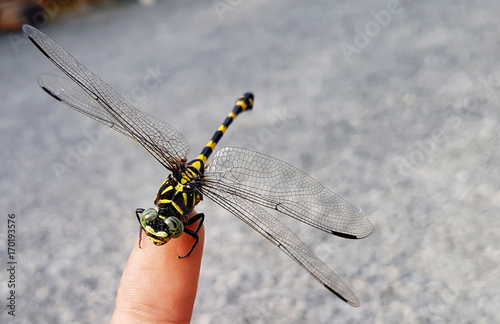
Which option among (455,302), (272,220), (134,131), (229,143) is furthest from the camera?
(229,143)

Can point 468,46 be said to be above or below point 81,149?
above

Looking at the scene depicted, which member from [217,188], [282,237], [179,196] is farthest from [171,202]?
[282,237]

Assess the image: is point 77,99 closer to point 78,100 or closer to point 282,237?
point 78,100

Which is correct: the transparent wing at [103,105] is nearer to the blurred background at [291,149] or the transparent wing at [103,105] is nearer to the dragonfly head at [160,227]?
the dragonfly head at [160,227]

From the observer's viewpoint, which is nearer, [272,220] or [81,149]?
[272,220]

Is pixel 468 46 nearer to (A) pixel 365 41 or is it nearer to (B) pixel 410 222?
(A) pixel 365 41

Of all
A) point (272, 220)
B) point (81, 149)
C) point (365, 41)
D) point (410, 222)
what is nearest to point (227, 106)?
point (81, 149)

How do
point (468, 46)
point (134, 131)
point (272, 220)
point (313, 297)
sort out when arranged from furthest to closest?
1. point (468, 46)
2. point (313, 297)
3. point (134, 131)
4. point (272, 220)
